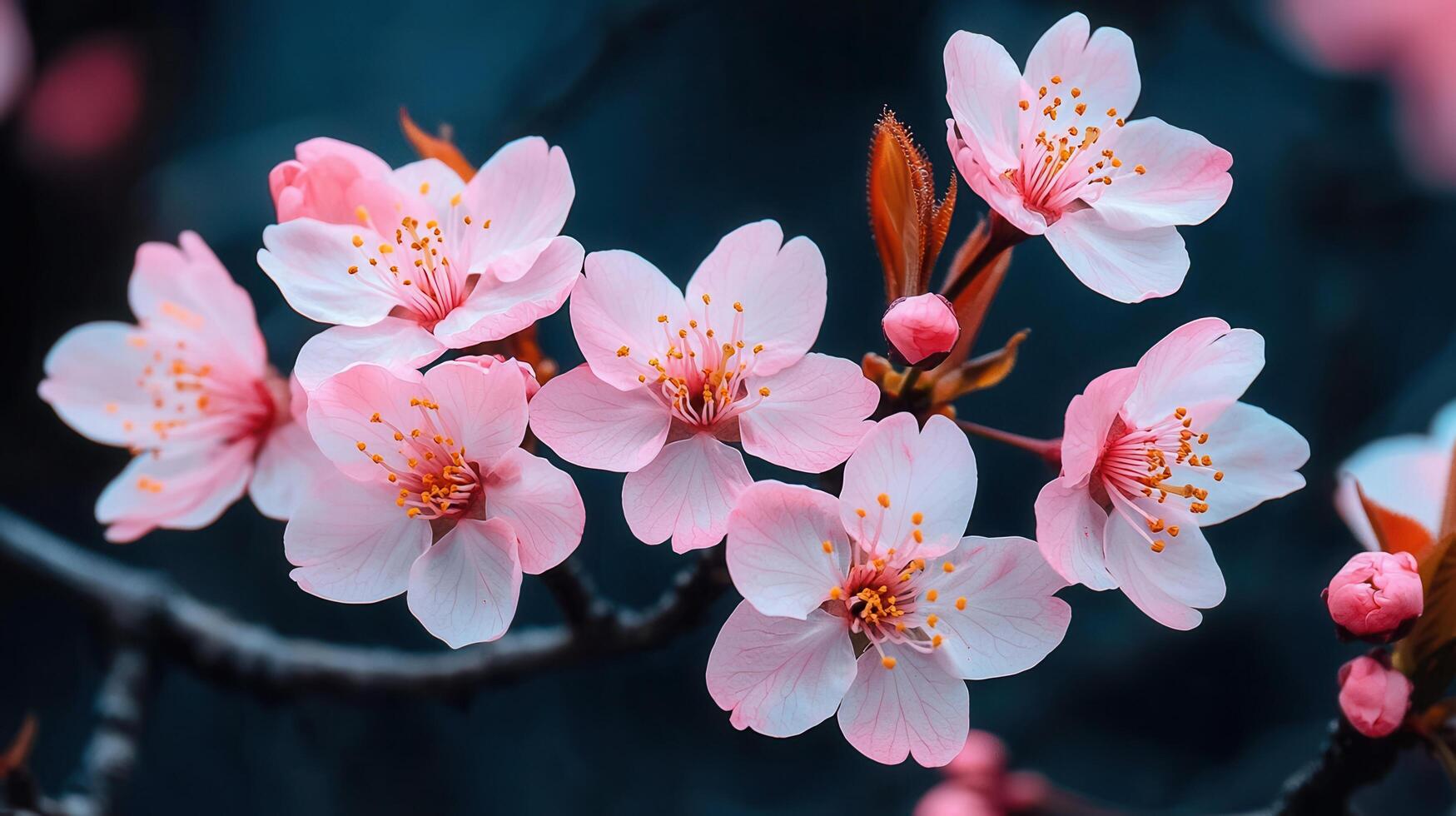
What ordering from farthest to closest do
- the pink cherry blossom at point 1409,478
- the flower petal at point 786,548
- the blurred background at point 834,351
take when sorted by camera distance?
the blurred background at point 834,351, the pink cherry blossom at point 1409,478, the flower petal at point 786,548

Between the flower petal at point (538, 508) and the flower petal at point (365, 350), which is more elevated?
the flower petal at point (365, 350)

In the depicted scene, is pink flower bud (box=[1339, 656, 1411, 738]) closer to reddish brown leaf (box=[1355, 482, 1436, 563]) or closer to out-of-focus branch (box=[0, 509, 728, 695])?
reddish brown leaf (box=[1355, 482, 1436, 563])

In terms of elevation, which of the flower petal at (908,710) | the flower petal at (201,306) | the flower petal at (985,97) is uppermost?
the flower petal at (985,97)

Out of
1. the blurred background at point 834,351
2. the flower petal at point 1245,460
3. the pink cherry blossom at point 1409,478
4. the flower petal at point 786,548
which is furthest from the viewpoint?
the blurred background at point 834,351

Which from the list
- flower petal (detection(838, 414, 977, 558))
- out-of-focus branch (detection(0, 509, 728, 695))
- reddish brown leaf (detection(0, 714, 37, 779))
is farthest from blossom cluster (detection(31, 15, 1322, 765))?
reddish brown leaf (detection(0, 714, 37, 779))

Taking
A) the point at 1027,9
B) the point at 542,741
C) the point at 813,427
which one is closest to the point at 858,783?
the point at 542,741

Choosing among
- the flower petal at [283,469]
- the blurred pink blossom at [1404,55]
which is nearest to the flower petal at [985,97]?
the flower petal at [283,469]

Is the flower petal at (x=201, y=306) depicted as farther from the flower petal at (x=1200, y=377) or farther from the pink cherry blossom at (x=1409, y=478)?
the pink cherry blossom at (x=1409, y=478)
